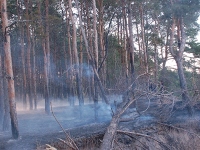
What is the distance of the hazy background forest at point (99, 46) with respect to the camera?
14703 millimetres

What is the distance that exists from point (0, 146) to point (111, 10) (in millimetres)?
18874

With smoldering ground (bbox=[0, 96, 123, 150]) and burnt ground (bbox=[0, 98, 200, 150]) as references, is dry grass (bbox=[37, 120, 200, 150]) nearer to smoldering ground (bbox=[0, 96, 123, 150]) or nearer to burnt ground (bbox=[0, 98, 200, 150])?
burnt ground (bbox=[0, 98, 200, 150])

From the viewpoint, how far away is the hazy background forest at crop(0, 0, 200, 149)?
14.7 meters

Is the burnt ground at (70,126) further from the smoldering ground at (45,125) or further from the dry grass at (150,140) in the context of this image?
the dry grass at (150,140)

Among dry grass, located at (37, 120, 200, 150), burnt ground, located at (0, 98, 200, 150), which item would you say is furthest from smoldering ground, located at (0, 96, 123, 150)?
dry grass, located at (37, 120, 200, 150)

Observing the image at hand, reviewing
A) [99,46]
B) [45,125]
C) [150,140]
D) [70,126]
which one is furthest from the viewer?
[99,46]

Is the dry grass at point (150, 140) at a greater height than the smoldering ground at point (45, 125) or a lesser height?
greater

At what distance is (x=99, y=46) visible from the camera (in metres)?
26.9

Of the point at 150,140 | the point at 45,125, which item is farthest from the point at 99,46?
the point at 150,140

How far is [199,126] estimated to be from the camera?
12.8 meters

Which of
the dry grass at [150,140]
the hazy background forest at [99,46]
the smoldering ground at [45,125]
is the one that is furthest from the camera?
the hazy background forest at [99,46]

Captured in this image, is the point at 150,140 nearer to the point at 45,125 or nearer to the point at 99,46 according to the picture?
the point at 45,125

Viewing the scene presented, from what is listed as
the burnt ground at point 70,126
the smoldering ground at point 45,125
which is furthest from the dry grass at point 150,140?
the smoldering ground at point 45,125

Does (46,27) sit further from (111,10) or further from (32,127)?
(32,127)
